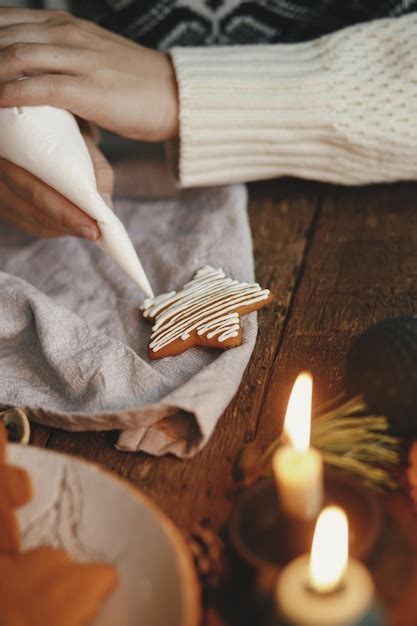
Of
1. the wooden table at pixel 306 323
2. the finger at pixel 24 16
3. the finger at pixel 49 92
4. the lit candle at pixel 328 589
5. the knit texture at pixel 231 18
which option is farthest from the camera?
the knit texture at pixel 231 18

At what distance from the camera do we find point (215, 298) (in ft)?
2.50

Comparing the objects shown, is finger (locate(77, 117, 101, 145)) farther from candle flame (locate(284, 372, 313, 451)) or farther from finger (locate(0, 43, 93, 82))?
candle flame (locate(284, 372, 313, 451))

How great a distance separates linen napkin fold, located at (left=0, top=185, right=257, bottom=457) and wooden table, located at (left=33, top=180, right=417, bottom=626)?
20 millimetres

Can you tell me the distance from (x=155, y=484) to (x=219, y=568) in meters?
0.12

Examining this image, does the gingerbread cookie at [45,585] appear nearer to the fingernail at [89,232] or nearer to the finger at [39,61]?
the fingernail at [89,232]

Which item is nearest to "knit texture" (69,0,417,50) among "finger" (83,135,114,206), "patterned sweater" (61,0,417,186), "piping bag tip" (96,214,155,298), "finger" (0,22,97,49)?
"patterned sweater" (61,0,417,186)

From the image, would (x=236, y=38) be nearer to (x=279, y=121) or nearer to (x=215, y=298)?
→ (x=279, y=121)

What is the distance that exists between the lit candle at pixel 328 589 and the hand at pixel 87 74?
1.83 feet

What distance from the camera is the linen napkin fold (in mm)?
638

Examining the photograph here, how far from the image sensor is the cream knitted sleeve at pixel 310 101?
0.89 meters

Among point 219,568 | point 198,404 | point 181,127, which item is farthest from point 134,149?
point 219,568

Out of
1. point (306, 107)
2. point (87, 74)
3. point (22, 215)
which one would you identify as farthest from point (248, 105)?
point (22, 215)

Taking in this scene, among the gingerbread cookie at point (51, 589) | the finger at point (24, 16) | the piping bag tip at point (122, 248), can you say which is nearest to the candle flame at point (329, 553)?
the gingerbread cookie at point (51, 589)

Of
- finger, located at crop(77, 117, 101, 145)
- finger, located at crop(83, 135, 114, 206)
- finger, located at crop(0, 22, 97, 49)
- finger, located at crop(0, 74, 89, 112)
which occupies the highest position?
finger, located at crop(0, 22, 97, 49)
